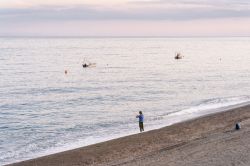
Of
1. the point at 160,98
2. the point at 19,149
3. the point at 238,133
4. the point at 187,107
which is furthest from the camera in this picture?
the point at 160,98

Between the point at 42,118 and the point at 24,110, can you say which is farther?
the point at 24,110

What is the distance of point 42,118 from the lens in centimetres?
4172

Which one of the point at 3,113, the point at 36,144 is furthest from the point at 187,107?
the point at 36,144

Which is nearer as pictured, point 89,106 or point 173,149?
point 173,149

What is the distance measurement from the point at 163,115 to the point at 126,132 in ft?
30.2

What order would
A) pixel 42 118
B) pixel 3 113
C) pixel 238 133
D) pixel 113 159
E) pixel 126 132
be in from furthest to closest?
1. pixel 3 113
2. pixel 42 118
3. pixel 126 132
4. pixel 238 133
5. pixel 113 159

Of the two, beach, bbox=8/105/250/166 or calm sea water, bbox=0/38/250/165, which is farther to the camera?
calm sea water, bbox=0/38/250/165

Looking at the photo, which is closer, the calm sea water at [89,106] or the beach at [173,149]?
the beach at [173,149]

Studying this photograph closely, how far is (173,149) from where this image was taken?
78.0 ft

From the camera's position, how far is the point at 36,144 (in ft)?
101

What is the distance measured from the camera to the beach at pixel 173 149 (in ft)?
67.7

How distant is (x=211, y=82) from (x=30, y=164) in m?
56.6

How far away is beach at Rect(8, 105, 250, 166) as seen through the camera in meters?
20.6

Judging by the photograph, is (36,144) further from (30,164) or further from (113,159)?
(113,159)
